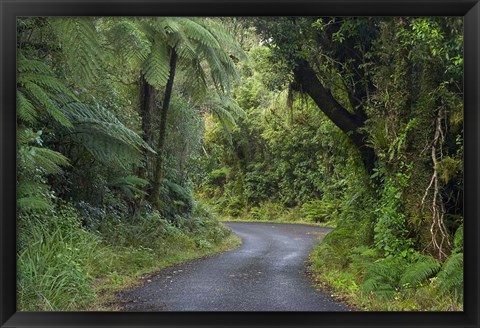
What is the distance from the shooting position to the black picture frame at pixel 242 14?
2.53m

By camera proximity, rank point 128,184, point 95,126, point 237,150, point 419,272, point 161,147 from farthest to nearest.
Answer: point 237,150 < point 161,147 < point 128,184 < point 95,126 < point 419,272

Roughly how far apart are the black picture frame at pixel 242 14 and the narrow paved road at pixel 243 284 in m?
1.47

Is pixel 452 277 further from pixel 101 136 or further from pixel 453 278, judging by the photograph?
pixel 101 136

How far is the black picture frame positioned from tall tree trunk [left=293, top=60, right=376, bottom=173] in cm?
359

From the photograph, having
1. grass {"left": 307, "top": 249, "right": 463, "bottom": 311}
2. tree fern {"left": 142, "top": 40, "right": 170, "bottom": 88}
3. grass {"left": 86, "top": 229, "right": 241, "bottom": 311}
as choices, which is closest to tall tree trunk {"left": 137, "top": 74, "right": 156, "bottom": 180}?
grass {"left": 86, "top": 229, "right": 241, "bottom": 311}

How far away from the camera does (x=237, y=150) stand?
25.4 ft

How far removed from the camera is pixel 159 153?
23.3ft

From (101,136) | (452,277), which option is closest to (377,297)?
(452,277)

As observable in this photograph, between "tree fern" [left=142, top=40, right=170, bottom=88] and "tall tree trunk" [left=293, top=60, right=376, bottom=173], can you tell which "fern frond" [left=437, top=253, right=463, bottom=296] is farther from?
"tree fern" [left=142, top=40, right=170, bottom=88]

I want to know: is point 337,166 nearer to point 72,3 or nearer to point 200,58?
point 200,58

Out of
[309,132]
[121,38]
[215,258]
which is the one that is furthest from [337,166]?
[121,38]

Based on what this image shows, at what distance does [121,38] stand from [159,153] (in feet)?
7.87

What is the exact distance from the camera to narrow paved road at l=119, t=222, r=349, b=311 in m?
4.34

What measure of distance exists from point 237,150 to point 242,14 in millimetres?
5235
